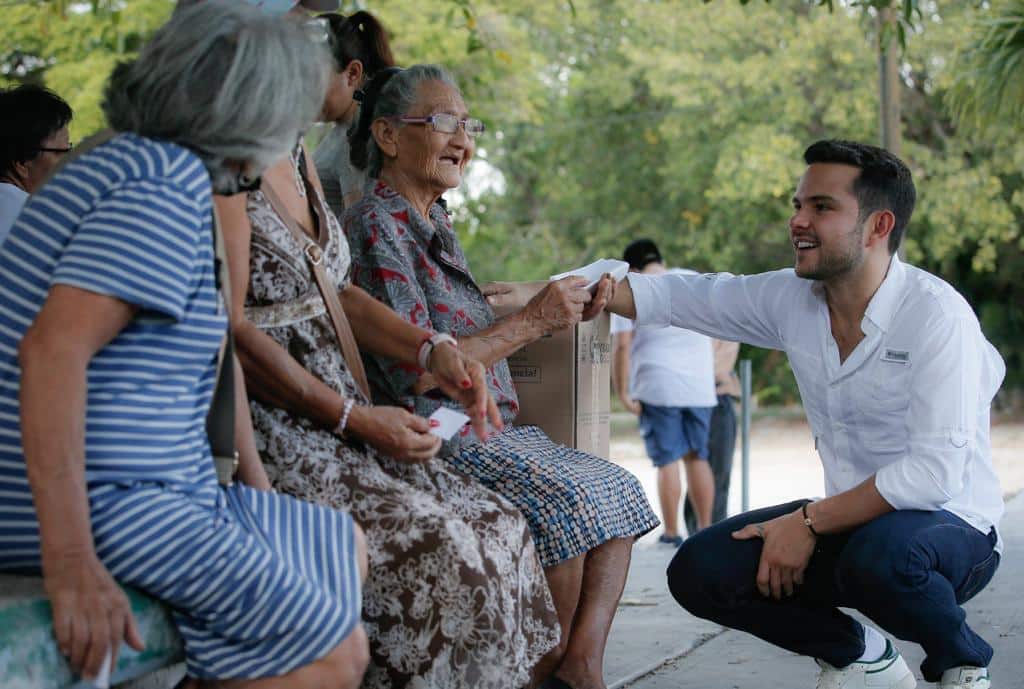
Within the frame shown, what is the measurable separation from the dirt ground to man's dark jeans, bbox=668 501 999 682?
547 cm

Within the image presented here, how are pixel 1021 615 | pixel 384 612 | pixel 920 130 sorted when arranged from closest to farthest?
pixel 384 612 → pixel 1021 615 → pixel 920 130

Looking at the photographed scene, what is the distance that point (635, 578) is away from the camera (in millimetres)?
6773

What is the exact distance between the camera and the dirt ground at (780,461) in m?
12.1

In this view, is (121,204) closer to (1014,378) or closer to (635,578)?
(635,578)

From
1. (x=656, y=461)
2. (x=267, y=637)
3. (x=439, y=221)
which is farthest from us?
(x=656, y=461)

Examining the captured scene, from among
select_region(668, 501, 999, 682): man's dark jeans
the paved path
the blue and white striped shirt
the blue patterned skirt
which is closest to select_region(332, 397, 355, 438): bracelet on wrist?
the blue patterned skirt

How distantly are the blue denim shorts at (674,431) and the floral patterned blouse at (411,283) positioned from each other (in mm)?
4897

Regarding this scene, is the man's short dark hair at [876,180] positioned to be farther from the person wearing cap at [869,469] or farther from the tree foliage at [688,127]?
the tree foliage at [688,127]

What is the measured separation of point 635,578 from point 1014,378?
18.0 metres

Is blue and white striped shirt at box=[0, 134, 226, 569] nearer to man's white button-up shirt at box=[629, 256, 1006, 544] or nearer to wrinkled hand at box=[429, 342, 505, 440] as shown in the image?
wrinkled hand at box=[429, 342, 505, 440]

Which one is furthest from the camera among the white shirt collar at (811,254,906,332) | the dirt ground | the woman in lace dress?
the dirt ground

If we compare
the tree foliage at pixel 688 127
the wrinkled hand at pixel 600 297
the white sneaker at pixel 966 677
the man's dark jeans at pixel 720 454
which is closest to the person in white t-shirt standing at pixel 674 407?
the man's dark jeans at pixel 720 454

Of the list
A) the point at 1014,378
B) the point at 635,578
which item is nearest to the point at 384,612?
the point at 635,578

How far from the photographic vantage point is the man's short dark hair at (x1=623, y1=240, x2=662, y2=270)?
9078 mm
